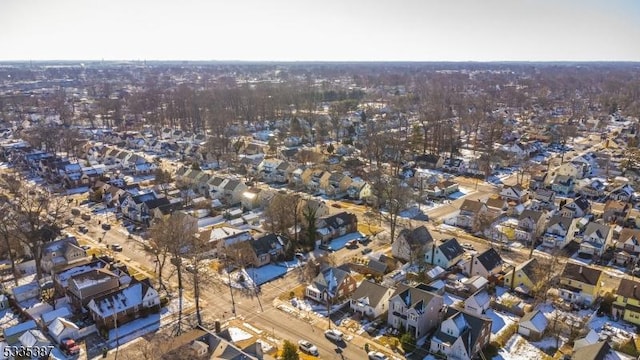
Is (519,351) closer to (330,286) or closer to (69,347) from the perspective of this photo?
(330,286)

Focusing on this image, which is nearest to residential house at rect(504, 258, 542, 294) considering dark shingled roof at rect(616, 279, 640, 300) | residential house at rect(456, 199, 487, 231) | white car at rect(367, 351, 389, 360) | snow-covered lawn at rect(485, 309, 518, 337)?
snow-covered lawn at rect(485, 309, 518, 337)

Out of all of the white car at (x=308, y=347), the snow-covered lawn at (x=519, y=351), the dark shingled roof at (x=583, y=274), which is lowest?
the snow-covered lawn at (x=519, y=351)

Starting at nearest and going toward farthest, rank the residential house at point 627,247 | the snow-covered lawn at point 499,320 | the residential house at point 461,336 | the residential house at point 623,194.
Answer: the residential house at point 461,336 → the snow-covered lawn at point 499,320 → the residential house at point 627,247 → the residential house at point 623,194

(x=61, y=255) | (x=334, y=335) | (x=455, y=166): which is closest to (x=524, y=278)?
(x=334, y=335)

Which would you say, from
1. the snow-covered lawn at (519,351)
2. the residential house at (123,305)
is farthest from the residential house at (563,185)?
the residential house at (123,305)

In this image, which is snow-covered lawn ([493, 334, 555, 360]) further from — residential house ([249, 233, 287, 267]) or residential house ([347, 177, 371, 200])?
residential house ([347, 177, 371, 200])

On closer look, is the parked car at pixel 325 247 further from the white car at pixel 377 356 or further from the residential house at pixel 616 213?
the residential house at pixel 616 213

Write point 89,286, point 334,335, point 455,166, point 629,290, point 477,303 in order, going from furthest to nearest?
point 455,166 → point 89,286 → point 629,290 → point 477,303 → point 334,335
